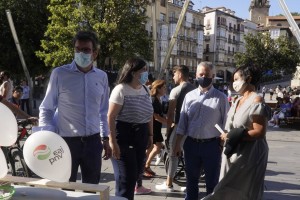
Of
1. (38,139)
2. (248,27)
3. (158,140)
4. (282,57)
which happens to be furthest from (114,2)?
(248,27)

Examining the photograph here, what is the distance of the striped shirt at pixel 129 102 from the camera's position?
12.1 ft

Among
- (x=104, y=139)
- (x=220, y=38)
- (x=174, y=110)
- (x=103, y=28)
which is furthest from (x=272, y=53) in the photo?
(x=220, y=38)

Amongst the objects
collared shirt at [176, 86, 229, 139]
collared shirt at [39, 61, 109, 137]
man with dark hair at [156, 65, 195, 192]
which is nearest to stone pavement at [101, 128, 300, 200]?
man with dark hair at [156, 65, 195, 192]

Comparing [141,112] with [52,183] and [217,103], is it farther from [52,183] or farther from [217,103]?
[52,183]

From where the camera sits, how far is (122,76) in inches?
149

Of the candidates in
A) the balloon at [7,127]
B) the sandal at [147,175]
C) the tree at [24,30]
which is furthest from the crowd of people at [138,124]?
the tree at [24,30]

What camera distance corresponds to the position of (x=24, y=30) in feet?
66.7

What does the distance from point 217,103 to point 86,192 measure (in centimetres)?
195

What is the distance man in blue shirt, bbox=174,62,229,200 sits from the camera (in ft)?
13.5

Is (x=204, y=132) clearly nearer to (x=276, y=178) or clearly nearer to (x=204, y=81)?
(x=204, y=81)

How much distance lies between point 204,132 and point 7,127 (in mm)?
2106

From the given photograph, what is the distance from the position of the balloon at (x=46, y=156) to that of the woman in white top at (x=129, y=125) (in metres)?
0.97

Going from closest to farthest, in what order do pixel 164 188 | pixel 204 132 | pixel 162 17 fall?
1. pixel 204 132
2. pixel 164 188
3. pixel 162 17

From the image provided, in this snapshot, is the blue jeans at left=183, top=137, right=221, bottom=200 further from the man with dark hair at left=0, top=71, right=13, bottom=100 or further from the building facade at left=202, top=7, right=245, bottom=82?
the building facade at left=202, top=7, right=245, bottom=82
